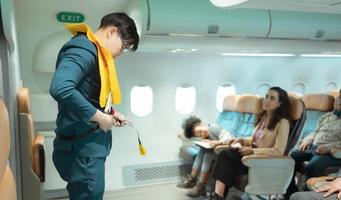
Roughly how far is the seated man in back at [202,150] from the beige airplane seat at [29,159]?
1610mm

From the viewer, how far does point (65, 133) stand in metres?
1.67

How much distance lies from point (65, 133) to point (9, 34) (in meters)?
0.57

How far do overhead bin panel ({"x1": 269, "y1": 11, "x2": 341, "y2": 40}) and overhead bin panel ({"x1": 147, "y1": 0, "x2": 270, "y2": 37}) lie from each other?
0.52 ft

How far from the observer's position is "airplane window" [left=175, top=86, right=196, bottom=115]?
4164mm

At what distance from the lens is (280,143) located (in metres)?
2.87

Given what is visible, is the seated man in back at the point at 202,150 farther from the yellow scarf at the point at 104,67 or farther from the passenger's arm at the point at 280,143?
the yellow scarf at the point at 104,67

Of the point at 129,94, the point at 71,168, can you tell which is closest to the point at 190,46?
the point at 129,94

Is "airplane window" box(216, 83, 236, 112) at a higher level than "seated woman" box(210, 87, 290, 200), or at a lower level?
higher

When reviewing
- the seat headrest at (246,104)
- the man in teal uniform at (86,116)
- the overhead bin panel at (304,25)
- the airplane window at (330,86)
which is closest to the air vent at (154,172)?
the seat headrest at (246,104)

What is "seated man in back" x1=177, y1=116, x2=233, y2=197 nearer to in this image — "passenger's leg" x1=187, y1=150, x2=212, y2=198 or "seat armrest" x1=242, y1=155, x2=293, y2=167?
"passenger's leg" x1=187, y1=150, x2=212, y2=198

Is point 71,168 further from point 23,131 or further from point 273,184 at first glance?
point 273,184

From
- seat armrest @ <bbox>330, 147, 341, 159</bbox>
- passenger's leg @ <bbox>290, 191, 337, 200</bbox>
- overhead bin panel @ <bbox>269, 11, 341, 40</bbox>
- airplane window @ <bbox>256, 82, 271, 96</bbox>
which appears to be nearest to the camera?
passenger's leg @ <bbox>290, 191, 337, 200</bbox>

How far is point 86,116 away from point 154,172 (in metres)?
2.67

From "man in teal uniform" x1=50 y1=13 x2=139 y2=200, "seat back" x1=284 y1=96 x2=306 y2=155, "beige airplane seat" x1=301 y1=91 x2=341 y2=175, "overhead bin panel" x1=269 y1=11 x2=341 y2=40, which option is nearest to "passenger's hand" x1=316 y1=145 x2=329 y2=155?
"seat back" x1=284 y1=96 x2=306 y2=155
